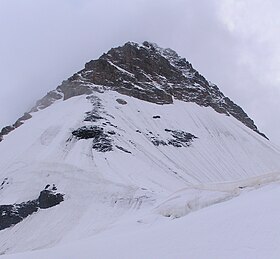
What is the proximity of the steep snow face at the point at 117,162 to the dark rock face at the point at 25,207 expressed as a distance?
77 centimetres

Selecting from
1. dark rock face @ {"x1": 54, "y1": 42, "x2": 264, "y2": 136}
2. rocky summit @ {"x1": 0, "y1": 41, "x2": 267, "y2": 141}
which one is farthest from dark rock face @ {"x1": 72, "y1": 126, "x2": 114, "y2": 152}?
dark rock face @ {"x1": 54, "y1": 42, "x2": 264, "y2": 136}

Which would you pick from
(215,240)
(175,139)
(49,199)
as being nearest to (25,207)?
(49,199)

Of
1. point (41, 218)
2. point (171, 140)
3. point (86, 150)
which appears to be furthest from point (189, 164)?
point (41, 218)

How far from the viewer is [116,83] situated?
283ft

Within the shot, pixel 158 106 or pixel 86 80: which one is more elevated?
pixel 86 80

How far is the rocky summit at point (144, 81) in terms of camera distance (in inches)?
3374

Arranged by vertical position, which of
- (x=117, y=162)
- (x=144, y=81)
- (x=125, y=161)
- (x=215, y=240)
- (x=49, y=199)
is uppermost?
(x=144, y=81)

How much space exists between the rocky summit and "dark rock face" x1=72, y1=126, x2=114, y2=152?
2148 cm

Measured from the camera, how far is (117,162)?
171 ft

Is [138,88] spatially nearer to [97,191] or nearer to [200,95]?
[200,95]

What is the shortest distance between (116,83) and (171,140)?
2177 cm

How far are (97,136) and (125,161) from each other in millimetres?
6749

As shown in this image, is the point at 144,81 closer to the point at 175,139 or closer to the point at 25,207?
the point at 175,139

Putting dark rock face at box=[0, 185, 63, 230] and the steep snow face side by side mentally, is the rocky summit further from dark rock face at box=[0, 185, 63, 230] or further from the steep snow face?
dark rock face at box=[0, 185, 63, 230]
